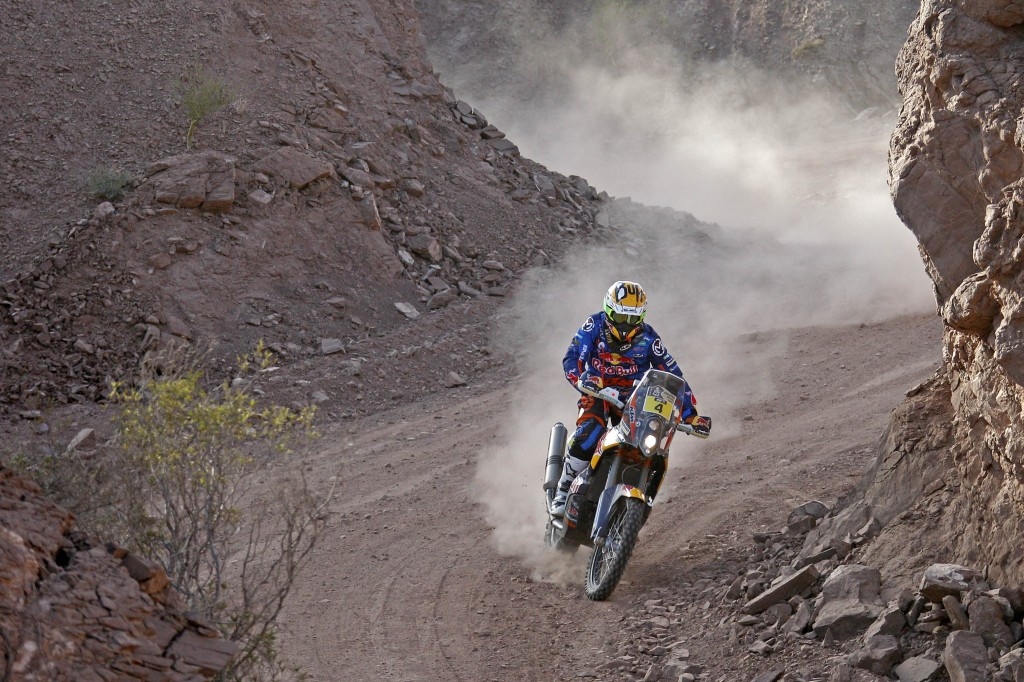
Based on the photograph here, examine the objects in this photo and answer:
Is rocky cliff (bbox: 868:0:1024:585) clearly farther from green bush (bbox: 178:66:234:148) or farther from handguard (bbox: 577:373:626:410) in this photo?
green bush (bbox: 178:66:234:148)

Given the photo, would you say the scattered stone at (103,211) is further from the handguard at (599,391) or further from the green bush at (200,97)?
the handguard at (599,391)

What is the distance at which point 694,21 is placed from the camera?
41.9 metres

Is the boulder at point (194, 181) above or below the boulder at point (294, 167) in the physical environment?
below

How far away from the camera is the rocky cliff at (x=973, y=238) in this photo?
630 centimetres

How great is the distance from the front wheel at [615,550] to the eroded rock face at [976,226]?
227cm

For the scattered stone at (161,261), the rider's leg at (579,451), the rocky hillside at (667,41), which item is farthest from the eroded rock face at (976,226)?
the rocky hillside at (667,41)

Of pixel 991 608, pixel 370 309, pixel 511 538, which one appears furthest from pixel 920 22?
pixel 370 309

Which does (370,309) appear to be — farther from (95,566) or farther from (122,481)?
(95,566)

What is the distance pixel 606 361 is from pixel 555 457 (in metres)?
1.01

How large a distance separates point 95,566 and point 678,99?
36.8 m

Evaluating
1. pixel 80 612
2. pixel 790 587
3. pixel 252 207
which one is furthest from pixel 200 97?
pixel 80 612

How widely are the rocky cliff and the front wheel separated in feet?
6.91

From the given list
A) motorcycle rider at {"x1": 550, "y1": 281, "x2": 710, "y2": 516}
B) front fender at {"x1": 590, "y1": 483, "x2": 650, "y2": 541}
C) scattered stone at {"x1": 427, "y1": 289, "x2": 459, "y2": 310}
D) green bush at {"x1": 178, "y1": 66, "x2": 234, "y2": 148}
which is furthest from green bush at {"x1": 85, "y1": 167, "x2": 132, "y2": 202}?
front fender at {"x1": 590, "y1": 483, "x2": 650, "y2": 541}

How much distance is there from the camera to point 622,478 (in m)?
8.62
